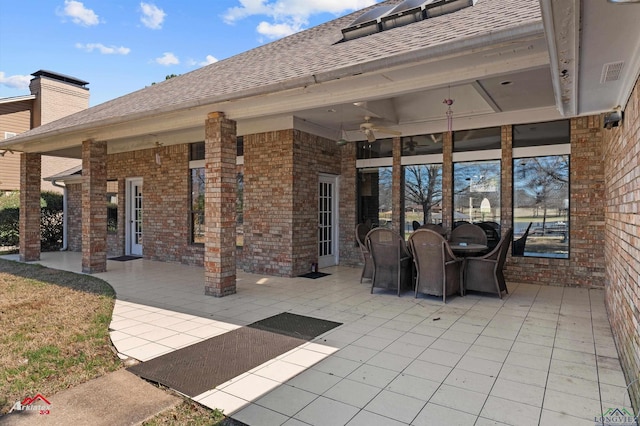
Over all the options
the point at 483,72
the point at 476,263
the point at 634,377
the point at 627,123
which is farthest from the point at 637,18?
the point at 476,263

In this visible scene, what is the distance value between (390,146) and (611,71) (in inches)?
240

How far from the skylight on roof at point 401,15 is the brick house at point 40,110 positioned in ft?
→ 48.4

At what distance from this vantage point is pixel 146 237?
1043 cm

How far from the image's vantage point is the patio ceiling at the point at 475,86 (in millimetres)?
2121

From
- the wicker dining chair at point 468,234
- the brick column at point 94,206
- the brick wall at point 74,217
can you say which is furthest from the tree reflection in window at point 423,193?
the brick wall at point 74,217

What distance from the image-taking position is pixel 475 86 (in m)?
5.33

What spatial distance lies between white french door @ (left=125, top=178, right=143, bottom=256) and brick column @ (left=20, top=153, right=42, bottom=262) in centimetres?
225

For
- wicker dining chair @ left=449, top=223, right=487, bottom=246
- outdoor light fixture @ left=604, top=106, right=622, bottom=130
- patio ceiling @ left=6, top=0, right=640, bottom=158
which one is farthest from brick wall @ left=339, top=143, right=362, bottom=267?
outdoor light fixture @ left=604, top=106, right=622, bottom=130

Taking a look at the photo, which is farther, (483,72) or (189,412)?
(483,72)

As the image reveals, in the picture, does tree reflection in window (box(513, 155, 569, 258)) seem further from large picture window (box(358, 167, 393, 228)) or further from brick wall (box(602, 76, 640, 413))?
brick wall (box(602, 76, 640, 413))

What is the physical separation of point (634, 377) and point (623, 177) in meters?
1.81

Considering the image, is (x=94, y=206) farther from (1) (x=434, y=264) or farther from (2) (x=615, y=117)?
(2) (x=615, y=117)

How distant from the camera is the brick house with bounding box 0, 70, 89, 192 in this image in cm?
1562

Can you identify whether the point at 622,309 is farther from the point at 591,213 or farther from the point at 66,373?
the point at 66,373
